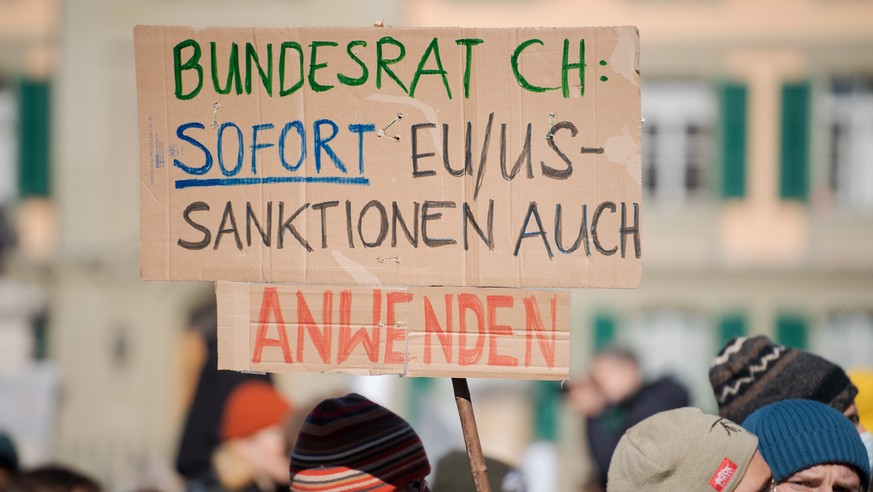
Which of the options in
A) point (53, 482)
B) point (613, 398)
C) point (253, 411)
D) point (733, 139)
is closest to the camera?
point (53, 482)

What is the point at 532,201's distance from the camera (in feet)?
9.94

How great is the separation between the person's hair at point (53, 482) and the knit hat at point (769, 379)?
7.51 ft

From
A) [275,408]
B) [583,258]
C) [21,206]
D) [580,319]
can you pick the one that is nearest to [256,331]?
[583,258]

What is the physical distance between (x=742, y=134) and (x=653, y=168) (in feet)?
4.04

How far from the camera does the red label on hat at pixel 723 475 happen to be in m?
2.92

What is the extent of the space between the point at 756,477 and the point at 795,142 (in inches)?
538

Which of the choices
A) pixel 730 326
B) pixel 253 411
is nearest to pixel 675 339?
pixel 730 326

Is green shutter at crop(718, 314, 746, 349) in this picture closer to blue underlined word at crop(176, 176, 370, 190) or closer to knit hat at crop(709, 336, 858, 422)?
knit hat at crop(709, 336, 858, 422)

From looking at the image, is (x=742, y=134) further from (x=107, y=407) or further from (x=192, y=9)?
(x=107, y=407)

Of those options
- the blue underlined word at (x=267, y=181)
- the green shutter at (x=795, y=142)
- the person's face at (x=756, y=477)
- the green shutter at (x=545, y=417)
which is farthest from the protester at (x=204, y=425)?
the green shutter at (x=795, y=142)

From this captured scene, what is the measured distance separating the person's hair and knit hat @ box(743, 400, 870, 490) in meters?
2.50

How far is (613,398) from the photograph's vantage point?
6.37m

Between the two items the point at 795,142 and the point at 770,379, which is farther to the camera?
the point at 795,142

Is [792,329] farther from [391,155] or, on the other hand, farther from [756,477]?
[391,155]
